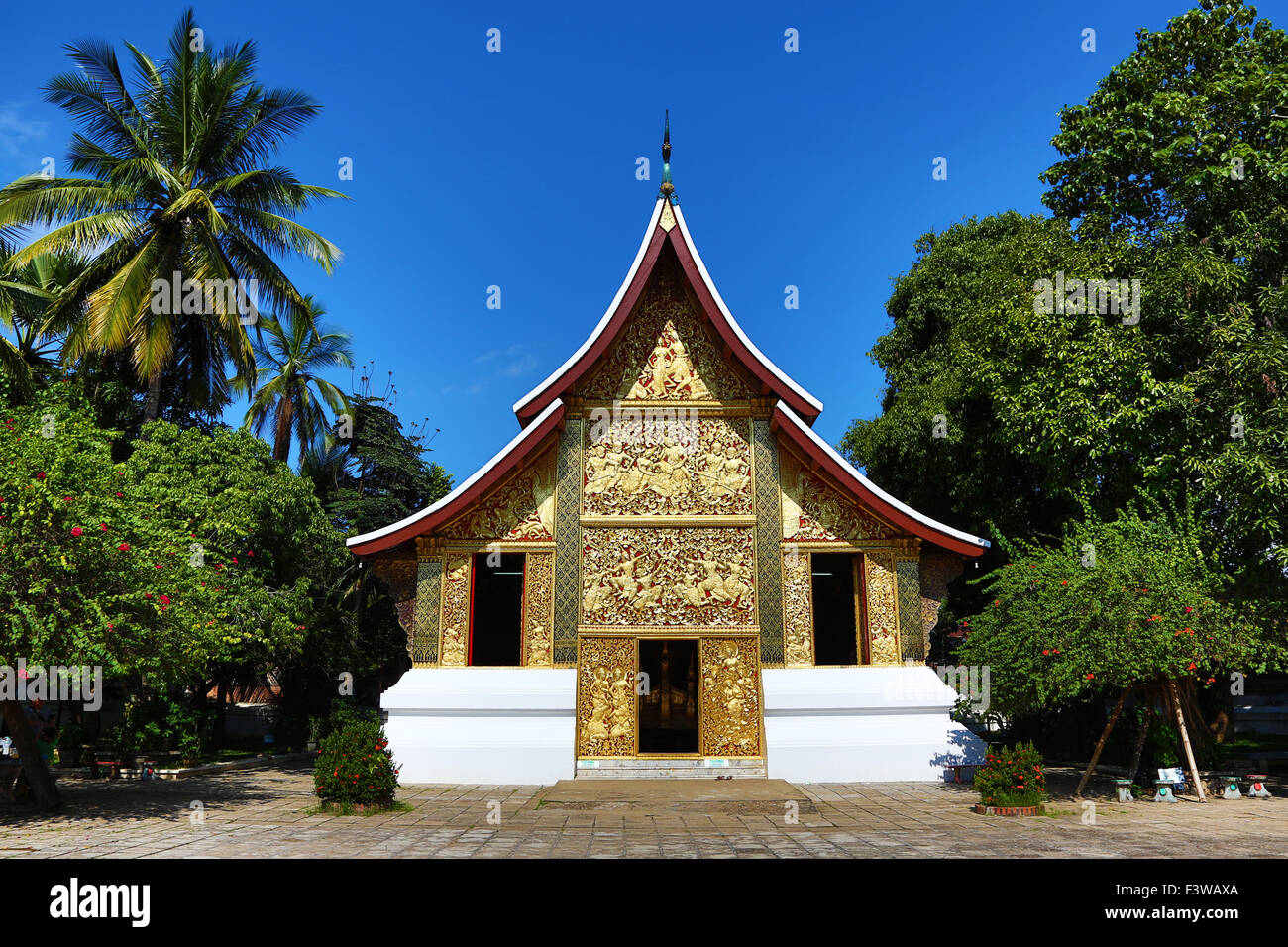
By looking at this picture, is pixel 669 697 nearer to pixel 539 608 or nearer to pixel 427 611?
pixel 539 608

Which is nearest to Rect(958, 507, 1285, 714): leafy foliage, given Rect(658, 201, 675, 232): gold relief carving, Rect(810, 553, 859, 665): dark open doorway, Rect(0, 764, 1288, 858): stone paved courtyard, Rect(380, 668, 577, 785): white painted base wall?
Rect(0, 764, 1288, 858): stone paved courtyard

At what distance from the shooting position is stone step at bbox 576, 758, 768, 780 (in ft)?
42.6

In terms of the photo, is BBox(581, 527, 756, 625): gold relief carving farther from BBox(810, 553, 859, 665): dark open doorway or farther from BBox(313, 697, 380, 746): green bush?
BBox(313, 697, 380, 746): green bush

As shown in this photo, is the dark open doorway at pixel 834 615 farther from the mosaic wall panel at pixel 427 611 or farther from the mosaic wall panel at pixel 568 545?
the mosaic wall panel at pixel 427 611

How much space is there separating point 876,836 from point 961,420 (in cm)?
1178

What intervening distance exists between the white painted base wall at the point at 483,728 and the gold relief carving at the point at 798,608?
355cm

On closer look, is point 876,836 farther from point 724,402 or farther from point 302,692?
point 302,692

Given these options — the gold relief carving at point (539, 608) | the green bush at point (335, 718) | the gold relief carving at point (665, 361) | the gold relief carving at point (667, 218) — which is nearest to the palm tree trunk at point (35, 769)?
the gold relief carving at point (539, 608)

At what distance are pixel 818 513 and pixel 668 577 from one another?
2.75 m

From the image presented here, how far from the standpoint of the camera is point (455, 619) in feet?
44.4

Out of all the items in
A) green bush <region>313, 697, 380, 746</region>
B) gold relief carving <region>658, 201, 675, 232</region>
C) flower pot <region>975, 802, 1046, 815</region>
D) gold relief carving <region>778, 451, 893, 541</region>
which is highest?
gold relief carving <region>658, 201, 675, 232</region>

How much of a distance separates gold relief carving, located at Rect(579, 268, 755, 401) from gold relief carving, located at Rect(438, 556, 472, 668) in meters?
3.80

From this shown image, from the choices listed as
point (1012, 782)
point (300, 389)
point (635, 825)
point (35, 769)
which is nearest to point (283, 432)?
point (300, 389)
